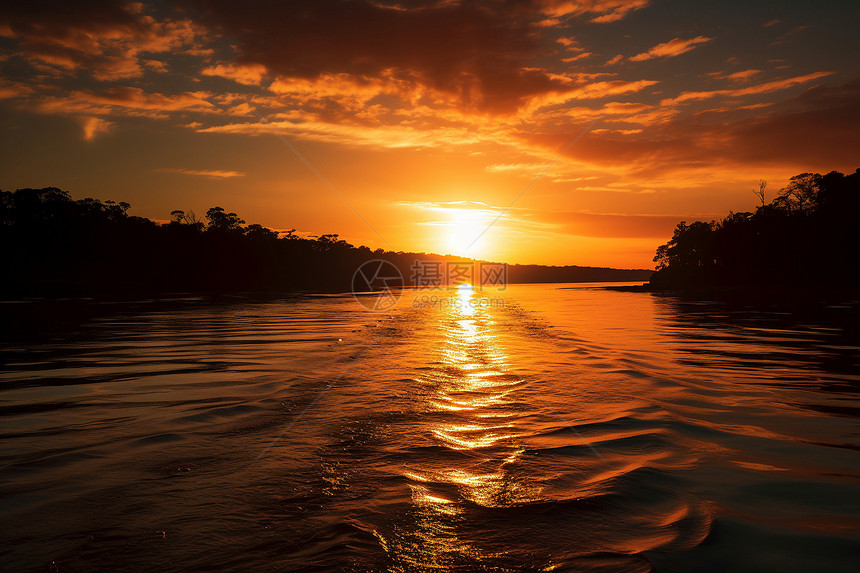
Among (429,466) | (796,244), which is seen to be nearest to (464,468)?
(429,466)

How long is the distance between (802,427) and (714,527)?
4164 mm

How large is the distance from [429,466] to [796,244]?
113 meters

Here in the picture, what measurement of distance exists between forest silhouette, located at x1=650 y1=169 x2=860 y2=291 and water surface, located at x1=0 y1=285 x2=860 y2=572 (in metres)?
92.8

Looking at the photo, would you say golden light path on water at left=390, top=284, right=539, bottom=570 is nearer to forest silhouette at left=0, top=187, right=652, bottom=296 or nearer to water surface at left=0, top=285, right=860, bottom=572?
water surface at left=0, top=285, right=860, bottom=572

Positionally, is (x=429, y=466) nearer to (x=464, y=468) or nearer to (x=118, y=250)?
(x=464, y=468)

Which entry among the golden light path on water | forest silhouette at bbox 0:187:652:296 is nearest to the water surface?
the golden light path on water

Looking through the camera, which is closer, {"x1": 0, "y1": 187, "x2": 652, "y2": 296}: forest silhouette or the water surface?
the water surface

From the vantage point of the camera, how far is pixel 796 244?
93000 millimetres

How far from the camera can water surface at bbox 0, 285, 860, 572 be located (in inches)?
149

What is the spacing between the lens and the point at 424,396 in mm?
9195

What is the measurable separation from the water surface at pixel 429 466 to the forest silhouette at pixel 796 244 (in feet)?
305

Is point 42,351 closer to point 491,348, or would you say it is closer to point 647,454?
point 491,348

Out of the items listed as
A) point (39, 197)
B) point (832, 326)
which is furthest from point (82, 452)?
point (39, 197)

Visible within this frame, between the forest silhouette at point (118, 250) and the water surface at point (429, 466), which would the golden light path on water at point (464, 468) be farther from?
the forest silhouette at point (118, 250)
